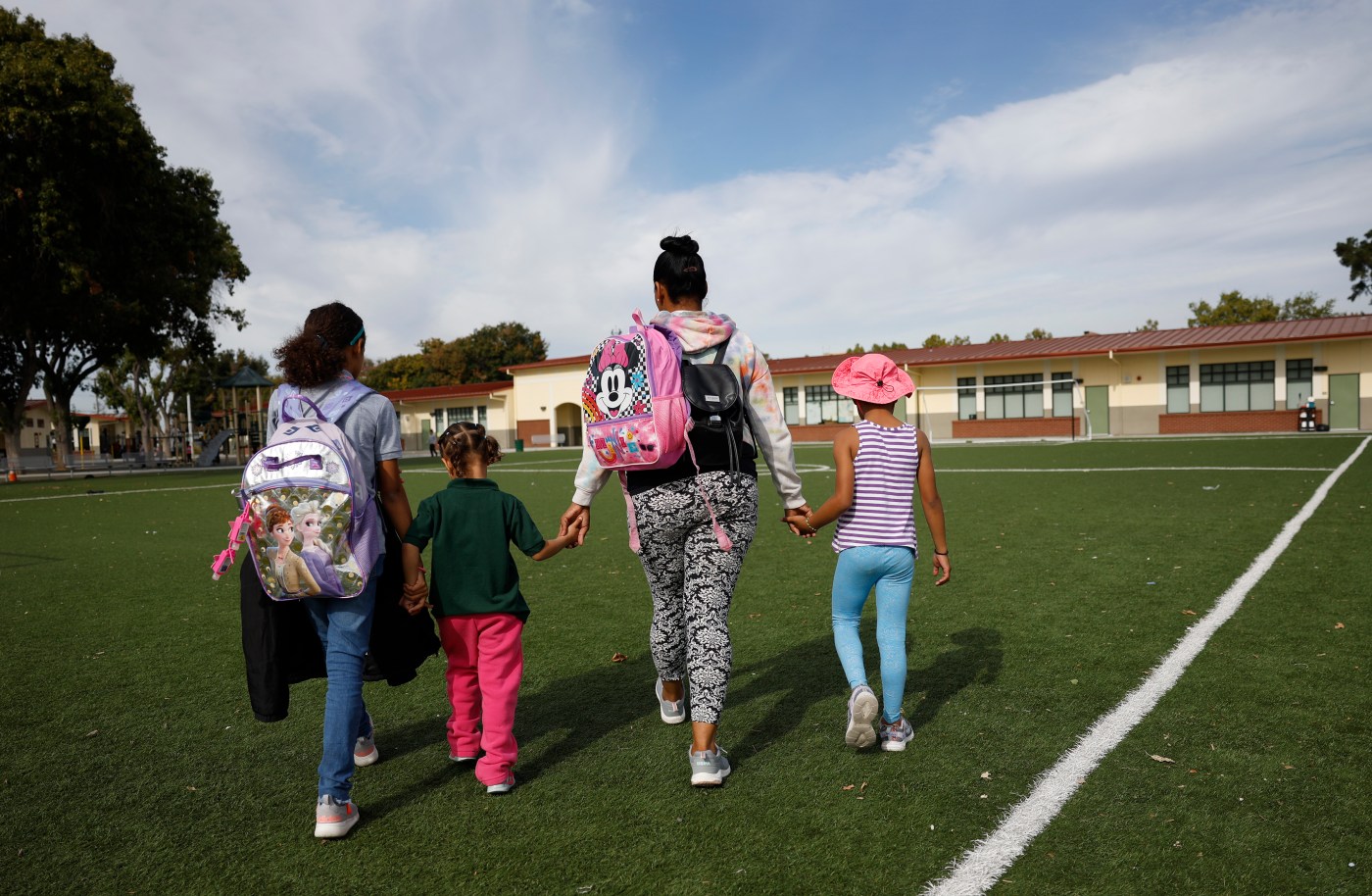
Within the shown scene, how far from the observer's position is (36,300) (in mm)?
23422

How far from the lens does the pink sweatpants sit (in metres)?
3.17

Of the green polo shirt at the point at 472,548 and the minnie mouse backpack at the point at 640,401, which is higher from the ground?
the minnie mouse backpack at the point at 640,401

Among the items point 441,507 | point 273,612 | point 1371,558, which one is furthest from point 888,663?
point 1371,558

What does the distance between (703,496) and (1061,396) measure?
4302 cm

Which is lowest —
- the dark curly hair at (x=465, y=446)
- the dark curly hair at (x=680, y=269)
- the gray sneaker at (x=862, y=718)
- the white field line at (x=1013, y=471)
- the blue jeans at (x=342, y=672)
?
the white field line at (x=1013, y=471)

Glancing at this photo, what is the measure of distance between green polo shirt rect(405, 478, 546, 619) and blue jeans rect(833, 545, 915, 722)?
1.22 metres

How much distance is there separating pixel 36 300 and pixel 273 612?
87.2 ft

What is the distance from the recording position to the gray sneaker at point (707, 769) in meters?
3.12

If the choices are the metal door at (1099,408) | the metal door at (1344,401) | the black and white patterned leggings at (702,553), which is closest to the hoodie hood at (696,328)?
the black and white patterned leggings at (702,553)

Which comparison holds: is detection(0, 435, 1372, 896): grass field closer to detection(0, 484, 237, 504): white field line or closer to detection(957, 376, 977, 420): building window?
detection(0, 484, 237, 504): white field line

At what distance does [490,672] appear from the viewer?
3205mm

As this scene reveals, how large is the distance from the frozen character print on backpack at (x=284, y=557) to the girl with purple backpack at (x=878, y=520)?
1782 millimetres

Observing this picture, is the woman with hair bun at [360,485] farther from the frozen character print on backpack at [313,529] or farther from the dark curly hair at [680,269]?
the dark curly hair at [680,269]

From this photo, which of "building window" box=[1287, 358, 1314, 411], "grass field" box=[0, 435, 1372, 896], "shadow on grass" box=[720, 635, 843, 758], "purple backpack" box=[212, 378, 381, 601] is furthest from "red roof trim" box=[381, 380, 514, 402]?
"purple backpack" box=[212, 378, 381, 601]
